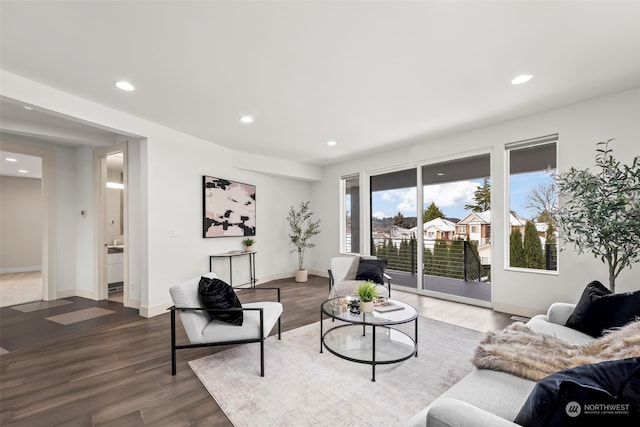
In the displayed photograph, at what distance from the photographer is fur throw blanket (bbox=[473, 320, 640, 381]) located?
149cm

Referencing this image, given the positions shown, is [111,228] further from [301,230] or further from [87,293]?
[301,230]

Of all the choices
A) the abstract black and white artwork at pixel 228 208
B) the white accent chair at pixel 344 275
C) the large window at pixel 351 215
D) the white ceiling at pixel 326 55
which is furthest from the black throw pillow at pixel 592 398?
the large window at pixel 351 215

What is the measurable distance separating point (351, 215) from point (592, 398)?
5840 millimetres

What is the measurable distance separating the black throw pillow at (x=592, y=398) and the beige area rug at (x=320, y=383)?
1190mm

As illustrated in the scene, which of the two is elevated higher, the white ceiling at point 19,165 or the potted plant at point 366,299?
the white ceiling at point 19,165

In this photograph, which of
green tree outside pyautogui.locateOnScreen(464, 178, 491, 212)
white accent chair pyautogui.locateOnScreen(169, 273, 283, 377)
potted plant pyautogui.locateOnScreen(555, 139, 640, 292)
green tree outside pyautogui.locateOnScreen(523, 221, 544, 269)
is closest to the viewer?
white accent chair pyautogui.locateOnScreen(169, 273, 283, 377)

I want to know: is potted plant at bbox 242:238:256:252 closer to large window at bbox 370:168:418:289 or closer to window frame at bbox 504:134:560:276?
large window at bbox 370:168:418:289

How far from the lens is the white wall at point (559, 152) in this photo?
10.7ft

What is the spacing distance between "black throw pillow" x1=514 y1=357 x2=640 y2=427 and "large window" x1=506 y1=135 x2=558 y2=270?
3.60 metres

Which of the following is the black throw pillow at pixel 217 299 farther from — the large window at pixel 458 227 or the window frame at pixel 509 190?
the window frame at pixel 509 190

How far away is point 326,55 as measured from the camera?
2.48 m

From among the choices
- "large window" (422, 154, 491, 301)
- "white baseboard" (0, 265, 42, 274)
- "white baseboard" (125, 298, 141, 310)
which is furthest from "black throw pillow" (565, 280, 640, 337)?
"white baseboard" (0, 265, 42, 274)

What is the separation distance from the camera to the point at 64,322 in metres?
3.79

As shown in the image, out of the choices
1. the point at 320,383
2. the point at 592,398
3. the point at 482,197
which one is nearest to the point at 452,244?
the point at 482,197
